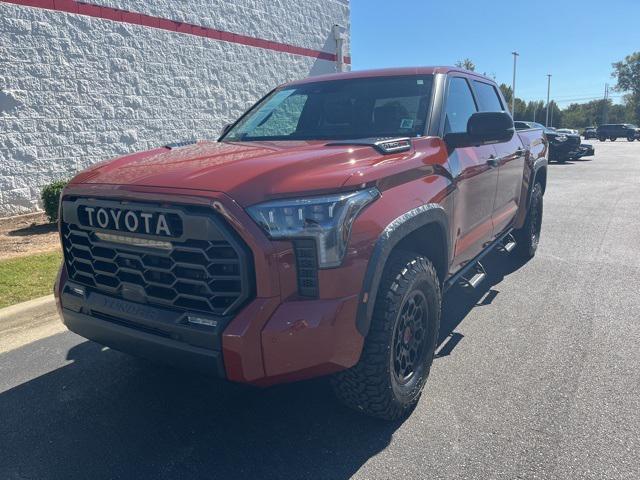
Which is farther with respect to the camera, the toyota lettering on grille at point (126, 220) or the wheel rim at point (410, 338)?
the wheel rim at point (410, 338)

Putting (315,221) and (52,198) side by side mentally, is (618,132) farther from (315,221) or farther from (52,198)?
(315,221)

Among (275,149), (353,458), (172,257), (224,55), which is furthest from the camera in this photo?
(224,55)

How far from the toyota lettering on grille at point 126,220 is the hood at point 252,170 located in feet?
0.46

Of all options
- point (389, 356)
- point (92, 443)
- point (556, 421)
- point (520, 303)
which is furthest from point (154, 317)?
point (520, 303)

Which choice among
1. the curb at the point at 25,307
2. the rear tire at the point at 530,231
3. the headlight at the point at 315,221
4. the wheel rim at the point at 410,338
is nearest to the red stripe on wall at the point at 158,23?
the curb at the point at 25,307

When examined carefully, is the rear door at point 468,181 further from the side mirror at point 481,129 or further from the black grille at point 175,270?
the black grille at point 175,270

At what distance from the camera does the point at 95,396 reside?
3273 mm

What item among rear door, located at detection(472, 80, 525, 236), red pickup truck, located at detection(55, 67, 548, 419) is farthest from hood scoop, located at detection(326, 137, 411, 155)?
rear door, located at detection(472, 80, 525, 236)

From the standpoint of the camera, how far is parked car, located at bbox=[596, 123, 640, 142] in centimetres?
5433

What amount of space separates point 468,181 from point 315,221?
1783 millimetres

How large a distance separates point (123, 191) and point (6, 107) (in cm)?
692

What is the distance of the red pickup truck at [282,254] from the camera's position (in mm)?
2227

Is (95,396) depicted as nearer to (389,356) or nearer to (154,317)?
(154,317)

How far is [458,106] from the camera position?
398cm
